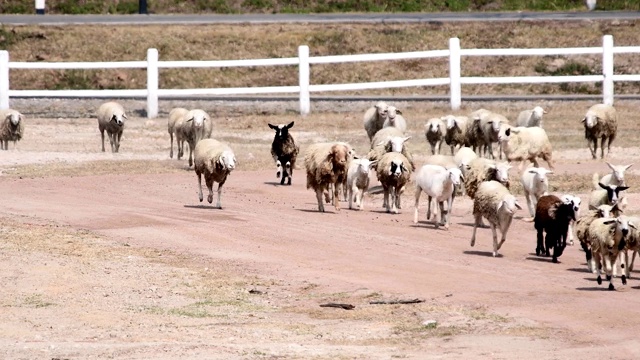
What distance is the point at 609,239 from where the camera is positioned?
17172mm

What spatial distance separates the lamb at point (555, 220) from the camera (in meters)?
19.4

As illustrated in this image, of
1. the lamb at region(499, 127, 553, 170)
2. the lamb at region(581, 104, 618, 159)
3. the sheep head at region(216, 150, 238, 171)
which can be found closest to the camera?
the sheep head at region(216, 150, 238, 171)

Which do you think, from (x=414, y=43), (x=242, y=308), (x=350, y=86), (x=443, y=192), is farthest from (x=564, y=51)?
(x=242, y=308)

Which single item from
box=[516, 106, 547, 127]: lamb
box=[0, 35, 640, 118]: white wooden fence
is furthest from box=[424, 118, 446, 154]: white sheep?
box=[0, 35, 640, 118]: white wooden fence

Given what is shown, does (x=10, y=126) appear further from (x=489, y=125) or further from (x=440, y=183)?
(x=440, y=183)

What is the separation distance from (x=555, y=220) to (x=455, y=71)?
18990 millimetres

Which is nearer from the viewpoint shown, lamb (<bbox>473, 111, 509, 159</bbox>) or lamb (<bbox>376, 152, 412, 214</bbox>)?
lamb (<bbox>376, 152, 412, 214</bbox>)

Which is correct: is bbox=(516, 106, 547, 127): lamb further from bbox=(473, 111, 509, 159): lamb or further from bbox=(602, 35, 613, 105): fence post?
bbox=(602, 35, 613, 105): fence post

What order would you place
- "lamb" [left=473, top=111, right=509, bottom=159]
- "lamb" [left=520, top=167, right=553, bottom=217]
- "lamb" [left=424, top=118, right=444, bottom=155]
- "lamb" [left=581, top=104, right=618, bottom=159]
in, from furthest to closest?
"lamb" [left=581, top=104, right=618, bottom=159], "lamb" [left=424, top=118, right=444, bottom=155], "lamb" [left=473, top=111, right=509, bottom=159], "lamb" [left=520, top=167, right=553, bottom=217]

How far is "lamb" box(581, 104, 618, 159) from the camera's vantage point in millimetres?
30328

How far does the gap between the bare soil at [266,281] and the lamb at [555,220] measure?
0.92 feet

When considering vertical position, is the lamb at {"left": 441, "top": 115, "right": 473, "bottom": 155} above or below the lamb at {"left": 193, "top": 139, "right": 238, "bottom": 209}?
above

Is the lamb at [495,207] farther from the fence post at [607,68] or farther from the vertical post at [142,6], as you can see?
the vertical post at [142,6]

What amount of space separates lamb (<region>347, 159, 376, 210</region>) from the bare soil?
0.47m
